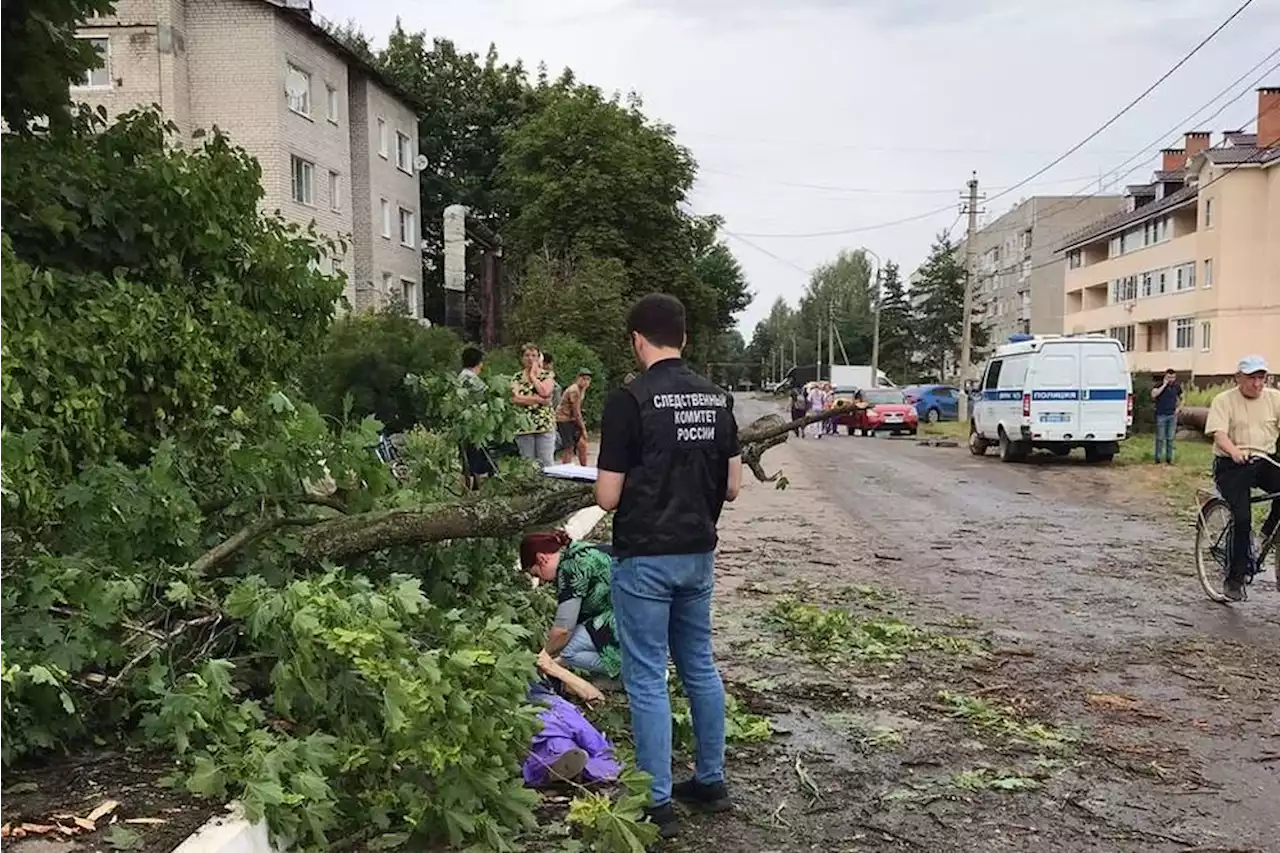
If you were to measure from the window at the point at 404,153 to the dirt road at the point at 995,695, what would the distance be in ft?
110

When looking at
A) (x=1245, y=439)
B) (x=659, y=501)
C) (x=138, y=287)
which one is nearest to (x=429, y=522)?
(x=659, y=501)

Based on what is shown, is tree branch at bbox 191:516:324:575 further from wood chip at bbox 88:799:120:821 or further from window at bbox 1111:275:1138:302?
window at bbox 1111:275:1138:302

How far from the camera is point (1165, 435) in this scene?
21.3 meters

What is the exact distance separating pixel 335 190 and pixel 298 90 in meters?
3.89

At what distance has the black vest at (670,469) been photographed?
403 centimetres

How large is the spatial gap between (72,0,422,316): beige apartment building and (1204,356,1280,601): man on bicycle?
Result: 2414cm

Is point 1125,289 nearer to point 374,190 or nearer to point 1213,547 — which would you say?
point 374,190

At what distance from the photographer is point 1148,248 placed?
56.6 m

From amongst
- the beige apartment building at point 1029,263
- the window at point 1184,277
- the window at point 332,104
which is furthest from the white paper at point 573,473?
the beige apartment building at point 1029,263

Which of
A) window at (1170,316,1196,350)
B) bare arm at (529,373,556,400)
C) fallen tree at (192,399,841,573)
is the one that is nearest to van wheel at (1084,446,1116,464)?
bare arm at (529,373,556,400)

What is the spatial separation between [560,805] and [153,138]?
12.9ft

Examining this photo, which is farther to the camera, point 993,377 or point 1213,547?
point 993,377

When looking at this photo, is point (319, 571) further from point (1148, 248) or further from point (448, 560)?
point (1148, 248)

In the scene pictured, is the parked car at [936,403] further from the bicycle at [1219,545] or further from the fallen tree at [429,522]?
the fallen tree at [429,522]
